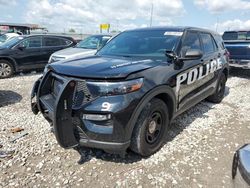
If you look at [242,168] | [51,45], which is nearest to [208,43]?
[242,168]

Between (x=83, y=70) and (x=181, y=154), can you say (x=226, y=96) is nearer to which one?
(x=181, y=154)

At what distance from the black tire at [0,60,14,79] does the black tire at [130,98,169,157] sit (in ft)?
24.4

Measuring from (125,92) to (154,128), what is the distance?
2.87ft

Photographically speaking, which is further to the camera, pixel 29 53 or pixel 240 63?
pixel 29 53

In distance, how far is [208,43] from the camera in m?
5.20

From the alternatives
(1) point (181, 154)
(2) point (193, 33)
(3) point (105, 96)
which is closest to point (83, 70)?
(3) point (105, 96)

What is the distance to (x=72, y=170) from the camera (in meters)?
3.12

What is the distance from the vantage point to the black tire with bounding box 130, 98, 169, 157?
3.05 meters

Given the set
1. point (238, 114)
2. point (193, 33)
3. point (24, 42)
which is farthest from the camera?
point (24, 42)

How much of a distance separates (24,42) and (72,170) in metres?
7.85

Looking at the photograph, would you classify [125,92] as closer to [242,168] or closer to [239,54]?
[242,168]

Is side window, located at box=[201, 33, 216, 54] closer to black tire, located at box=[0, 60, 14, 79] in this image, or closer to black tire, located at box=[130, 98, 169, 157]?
black tire, located at box=[130, 98, 169, 157]

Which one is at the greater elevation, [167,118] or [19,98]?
[167,118]

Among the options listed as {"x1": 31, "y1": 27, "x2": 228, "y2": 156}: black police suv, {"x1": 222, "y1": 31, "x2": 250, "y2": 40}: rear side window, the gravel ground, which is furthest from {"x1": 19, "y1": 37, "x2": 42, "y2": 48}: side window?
{"x1": 222, "y1": 31, "x2": 250, "y2": 40}: rear side window
